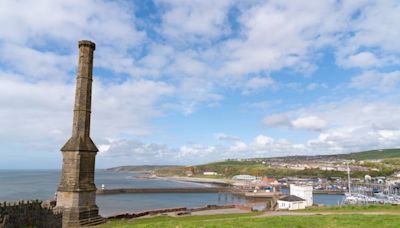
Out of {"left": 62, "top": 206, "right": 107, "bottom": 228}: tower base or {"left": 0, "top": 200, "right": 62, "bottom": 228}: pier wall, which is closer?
{"left": 0, "top": 200, "right": 62, "bottom": 228}: pier wall

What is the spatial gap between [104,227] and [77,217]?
55.1 inches

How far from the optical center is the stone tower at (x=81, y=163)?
1652 centimetres

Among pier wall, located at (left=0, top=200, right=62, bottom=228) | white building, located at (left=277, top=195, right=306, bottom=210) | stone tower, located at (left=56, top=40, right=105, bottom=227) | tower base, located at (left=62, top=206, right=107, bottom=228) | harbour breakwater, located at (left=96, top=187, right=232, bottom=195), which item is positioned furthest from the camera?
harbour breakwater, located at (left=96, top=187, right=232, bottom=195)

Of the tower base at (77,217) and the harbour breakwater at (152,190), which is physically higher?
the tower base at (77,217)

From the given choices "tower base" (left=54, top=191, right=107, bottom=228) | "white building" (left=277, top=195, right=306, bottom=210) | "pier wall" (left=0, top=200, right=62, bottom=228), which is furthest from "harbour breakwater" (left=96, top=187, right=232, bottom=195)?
"pier wall" (left=0, top=200, right=62, bottom=228)

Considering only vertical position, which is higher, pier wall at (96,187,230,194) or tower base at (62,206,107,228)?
tower base at (62,206,107,228)

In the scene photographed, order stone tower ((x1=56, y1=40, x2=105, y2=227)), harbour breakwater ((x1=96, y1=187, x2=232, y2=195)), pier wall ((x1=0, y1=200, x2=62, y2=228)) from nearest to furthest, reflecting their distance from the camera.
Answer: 1. pier wall ((x1=0, y1=200, x2=62, y2=228))
2. stone tower ((x1=56, y1=40, x2=105, y2=227))
3. harbour breakwater ((x1=96, y1=187, x2=232, y2=195))

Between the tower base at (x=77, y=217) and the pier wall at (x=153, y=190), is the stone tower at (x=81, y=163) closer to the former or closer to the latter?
the tower base at (x=77, y=217)

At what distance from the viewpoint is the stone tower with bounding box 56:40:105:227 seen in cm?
1652

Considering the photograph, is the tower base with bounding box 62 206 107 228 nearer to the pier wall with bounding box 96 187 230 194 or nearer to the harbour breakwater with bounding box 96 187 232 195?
the harbour breakwater with bounding box 96 187 232 195

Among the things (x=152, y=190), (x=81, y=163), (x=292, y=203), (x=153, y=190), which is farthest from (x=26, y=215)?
(x=153, y=190)

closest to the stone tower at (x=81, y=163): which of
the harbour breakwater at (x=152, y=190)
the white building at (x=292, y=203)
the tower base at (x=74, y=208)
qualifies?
the tower base at (x=74, y=208)

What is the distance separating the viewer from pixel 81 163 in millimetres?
16969

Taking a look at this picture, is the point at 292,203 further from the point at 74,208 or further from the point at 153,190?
the point at 153,190
